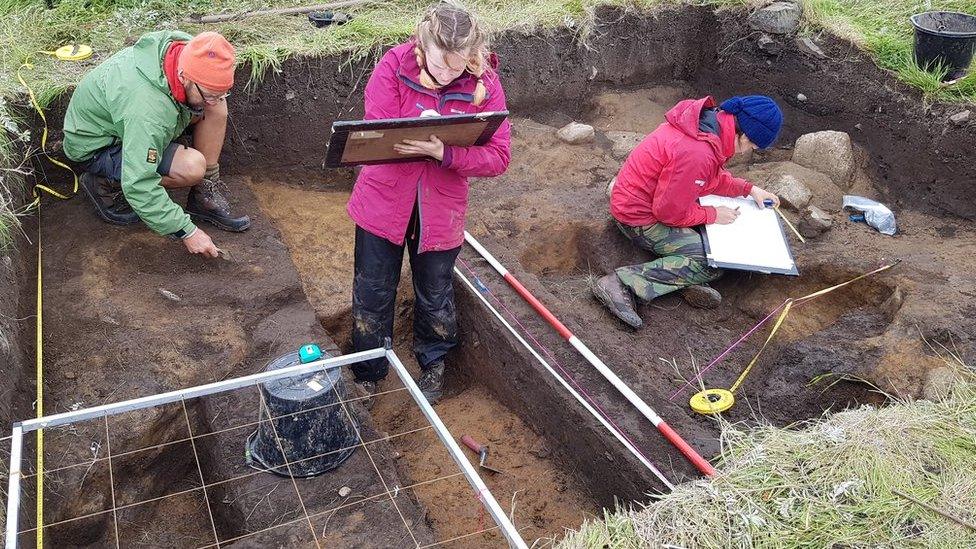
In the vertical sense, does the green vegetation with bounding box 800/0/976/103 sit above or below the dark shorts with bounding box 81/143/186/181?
above

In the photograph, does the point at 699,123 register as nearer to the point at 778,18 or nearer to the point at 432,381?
the point at 432,381

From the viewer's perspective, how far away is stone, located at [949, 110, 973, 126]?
548 centimetres

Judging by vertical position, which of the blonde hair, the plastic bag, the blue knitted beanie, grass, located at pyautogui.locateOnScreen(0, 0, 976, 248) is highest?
the blonde hair

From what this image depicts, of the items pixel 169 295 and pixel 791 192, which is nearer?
pixel 169 295

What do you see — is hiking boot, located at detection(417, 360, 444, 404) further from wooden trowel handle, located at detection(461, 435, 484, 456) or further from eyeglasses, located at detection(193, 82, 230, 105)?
eyeglasses, located at detection(193, 82, 230, 105)

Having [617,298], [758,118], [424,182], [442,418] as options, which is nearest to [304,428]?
[424,182]

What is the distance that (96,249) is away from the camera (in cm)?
431

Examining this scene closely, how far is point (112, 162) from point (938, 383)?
435cm

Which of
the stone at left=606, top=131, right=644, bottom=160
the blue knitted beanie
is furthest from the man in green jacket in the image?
the stone at left=606, top=131, right=644, bottom=160

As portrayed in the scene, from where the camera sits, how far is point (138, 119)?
3842 mm

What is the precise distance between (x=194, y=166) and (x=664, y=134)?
2.71 m

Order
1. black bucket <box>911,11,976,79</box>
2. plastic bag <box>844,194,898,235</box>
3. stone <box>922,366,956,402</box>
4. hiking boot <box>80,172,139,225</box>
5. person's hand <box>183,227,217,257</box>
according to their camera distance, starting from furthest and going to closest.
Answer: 1. black bucket <box>911,11,976,79</box>
2. plastic bag <box>844,194,898,235</box>
3. hiking boot <box>80,172,139,225</box>
4. person's hand <box>183,227,217,257</box>
5. stone <box>922,366,956,402</box>

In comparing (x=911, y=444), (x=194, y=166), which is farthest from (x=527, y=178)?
(x=911, y=444)

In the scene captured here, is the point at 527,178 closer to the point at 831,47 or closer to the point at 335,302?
the point at 335,302
